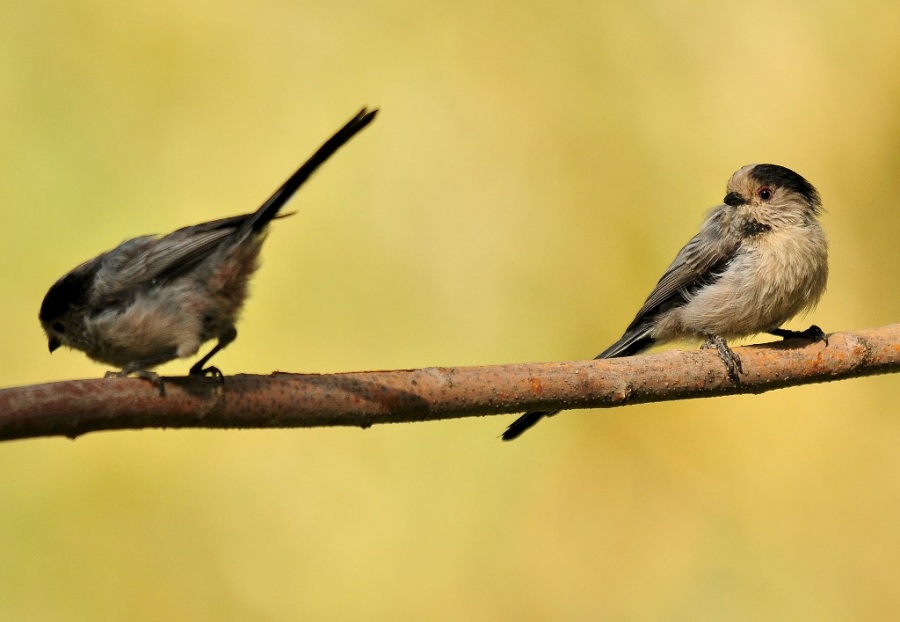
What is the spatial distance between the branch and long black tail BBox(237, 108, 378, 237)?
450mm

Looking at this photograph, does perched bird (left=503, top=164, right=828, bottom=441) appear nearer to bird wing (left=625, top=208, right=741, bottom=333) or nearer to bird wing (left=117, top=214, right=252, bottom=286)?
bird wing (left=625, top=208, right=741, bottom=333)

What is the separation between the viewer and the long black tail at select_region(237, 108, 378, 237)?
198cm

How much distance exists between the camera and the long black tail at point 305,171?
198 cm

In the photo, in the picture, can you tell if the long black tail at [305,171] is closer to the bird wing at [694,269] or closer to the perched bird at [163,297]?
the perched bird at [163,297]

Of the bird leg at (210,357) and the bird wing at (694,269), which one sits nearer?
the bird leg at (210,357)

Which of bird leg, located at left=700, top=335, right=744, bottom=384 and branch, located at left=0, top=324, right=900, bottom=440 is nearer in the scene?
branch, located at left=0, top=324, right=900, bottom=440

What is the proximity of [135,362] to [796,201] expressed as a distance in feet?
6.55

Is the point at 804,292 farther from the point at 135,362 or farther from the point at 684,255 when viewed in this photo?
the point at 135,362

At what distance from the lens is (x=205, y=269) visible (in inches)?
96.2

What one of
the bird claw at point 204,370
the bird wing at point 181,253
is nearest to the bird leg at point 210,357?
the bird claw at point 204,370

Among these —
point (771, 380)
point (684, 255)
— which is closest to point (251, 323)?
point (684, 255)

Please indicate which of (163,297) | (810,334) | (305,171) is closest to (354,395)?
(305,171)

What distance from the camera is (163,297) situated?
2.39 metres

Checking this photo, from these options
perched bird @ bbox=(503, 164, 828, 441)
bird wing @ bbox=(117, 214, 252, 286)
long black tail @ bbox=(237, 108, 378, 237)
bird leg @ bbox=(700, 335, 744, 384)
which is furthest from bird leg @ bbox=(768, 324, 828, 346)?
bird wing @ bbox=(117, 214, 252, 286)
